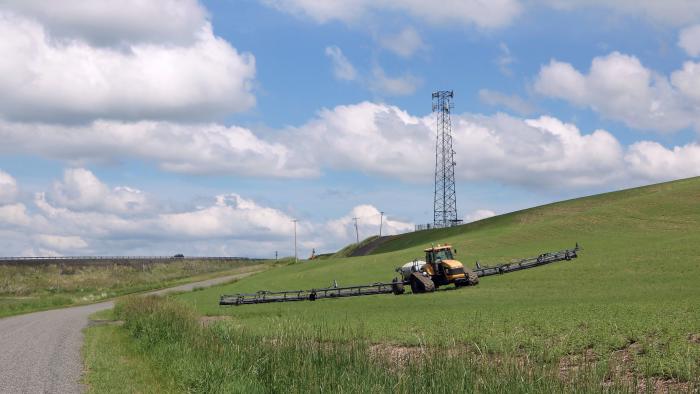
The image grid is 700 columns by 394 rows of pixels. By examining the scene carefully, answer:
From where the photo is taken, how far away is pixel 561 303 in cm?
3269

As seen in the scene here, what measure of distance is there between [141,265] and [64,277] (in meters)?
34.5

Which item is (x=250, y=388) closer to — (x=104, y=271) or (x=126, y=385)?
(x=126, y=385)

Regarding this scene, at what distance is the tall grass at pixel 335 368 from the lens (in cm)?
1332

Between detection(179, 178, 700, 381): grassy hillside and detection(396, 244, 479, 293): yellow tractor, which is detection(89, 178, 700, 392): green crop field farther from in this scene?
detection(396, 244, 479, 293): yellow tractor

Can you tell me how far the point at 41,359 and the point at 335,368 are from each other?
16.4 meters

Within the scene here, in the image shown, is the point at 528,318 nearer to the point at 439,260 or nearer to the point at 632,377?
the point at 632,377

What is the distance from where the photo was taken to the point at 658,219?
243ft

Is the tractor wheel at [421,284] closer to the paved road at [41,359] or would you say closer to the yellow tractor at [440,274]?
the yellow tractor at [440,274]

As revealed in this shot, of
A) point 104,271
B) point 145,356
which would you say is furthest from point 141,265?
point 145,356

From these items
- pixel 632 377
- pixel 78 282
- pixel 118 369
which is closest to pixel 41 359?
pixel 118 369

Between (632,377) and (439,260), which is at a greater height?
(439,260)

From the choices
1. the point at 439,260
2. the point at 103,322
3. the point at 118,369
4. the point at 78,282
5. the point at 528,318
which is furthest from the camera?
the point at 78,282

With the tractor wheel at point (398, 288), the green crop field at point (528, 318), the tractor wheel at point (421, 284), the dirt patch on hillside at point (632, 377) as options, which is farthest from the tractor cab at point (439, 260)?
the dirt patch on hillside at point (632, 377)

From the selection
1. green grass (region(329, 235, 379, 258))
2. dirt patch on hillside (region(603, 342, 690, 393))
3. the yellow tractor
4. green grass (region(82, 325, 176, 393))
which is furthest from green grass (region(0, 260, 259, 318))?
dirt patch on hillside (region(603, 342, 690, 393))
